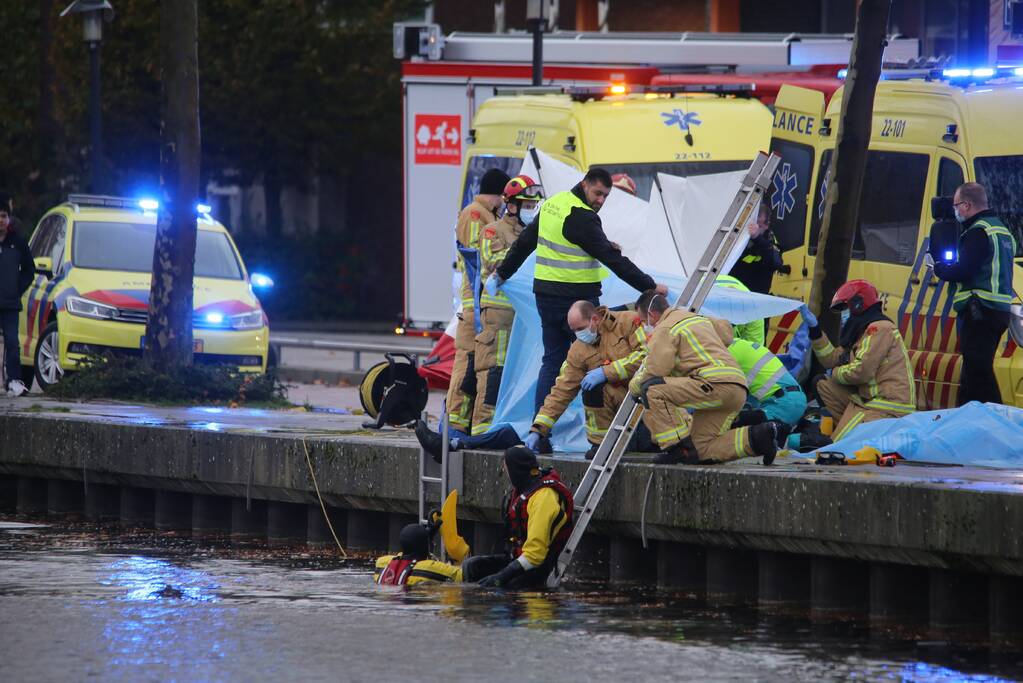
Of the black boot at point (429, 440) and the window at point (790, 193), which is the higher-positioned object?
the window at point (790, 193)

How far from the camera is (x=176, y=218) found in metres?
18.7

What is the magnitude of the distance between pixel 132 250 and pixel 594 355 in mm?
8614

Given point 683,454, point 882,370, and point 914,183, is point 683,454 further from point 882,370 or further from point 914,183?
point 914,183

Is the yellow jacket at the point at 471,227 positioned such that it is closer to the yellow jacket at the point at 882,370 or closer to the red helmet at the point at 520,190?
the red helmet at the point at 520,190

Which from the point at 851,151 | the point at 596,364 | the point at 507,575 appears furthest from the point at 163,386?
the point at 507,575

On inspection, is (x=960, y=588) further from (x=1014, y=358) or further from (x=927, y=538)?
(x=1014, y=358)

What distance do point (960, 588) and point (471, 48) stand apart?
13504 mm

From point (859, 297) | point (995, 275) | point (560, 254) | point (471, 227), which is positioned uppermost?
point (471, 227)

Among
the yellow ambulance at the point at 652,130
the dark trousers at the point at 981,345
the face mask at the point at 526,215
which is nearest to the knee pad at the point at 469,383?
the face mask at the point at 526,215

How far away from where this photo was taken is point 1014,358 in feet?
45.9

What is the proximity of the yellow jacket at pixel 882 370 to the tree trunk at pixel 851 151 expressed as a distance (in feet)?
6.54

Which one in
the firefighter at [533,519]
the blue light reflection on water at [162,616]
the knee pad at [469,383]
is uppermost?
the knee pad at [469,383]

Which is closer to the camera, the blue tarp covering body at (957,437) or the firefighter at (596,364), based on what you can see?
the blue tarp covering body at (957,437)

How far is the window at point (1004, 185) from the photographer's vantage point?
1473 cm
